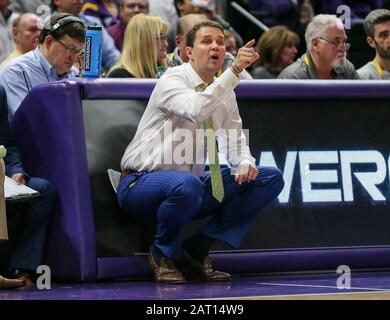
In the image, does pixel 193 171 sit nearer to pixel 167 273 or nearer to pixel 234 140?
pixel 234 140

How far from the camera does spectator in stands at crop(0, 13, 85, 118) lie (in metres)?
6.72

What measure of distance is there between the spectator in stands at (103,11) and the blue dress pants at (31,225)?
4620 millimetres

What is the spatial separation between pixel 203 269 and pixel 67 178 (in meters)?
0.99

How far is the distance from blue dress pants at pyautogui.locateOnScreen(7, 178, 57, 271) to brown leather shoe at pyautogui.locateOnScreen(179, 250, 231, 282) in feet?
2.94

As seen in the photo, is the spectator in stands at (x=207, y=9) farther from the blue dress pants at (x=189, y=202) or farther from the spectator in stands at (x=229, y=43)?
the blue dress pants at (x=189, y=202)

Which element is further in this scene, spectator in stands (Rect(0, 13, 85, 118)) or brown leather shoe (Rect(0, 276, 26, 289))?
spectator in stands (Rect(0, 13, 85, 118))

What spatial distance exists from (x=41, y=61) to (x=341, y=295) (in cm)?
267

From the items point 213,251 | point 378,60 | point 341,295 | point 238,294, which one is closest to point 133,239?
point 213,251

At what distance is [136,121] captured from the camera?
21.1 ft


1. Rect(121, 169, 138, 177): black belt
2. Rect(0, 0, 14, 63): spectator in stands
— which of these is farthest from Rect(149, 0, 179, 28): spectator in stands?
Rect(121, 169, 138, 177): black belt

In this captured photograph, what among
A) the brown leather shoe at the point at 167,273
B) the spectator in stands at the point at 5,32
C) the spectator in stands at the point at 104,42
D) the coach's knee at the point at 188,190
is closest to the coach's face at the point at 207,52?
the coach's knee at the point at 188,190

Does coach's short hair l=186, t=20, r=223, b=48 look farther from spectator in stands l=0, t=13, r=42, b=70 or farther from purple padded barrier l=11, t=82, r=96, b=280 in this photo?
spectator in stands l=0, t=13, r=42, b=70

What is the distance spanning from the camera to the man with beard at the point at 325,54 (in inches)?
313

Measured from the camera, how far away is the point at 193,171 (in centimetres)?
632
